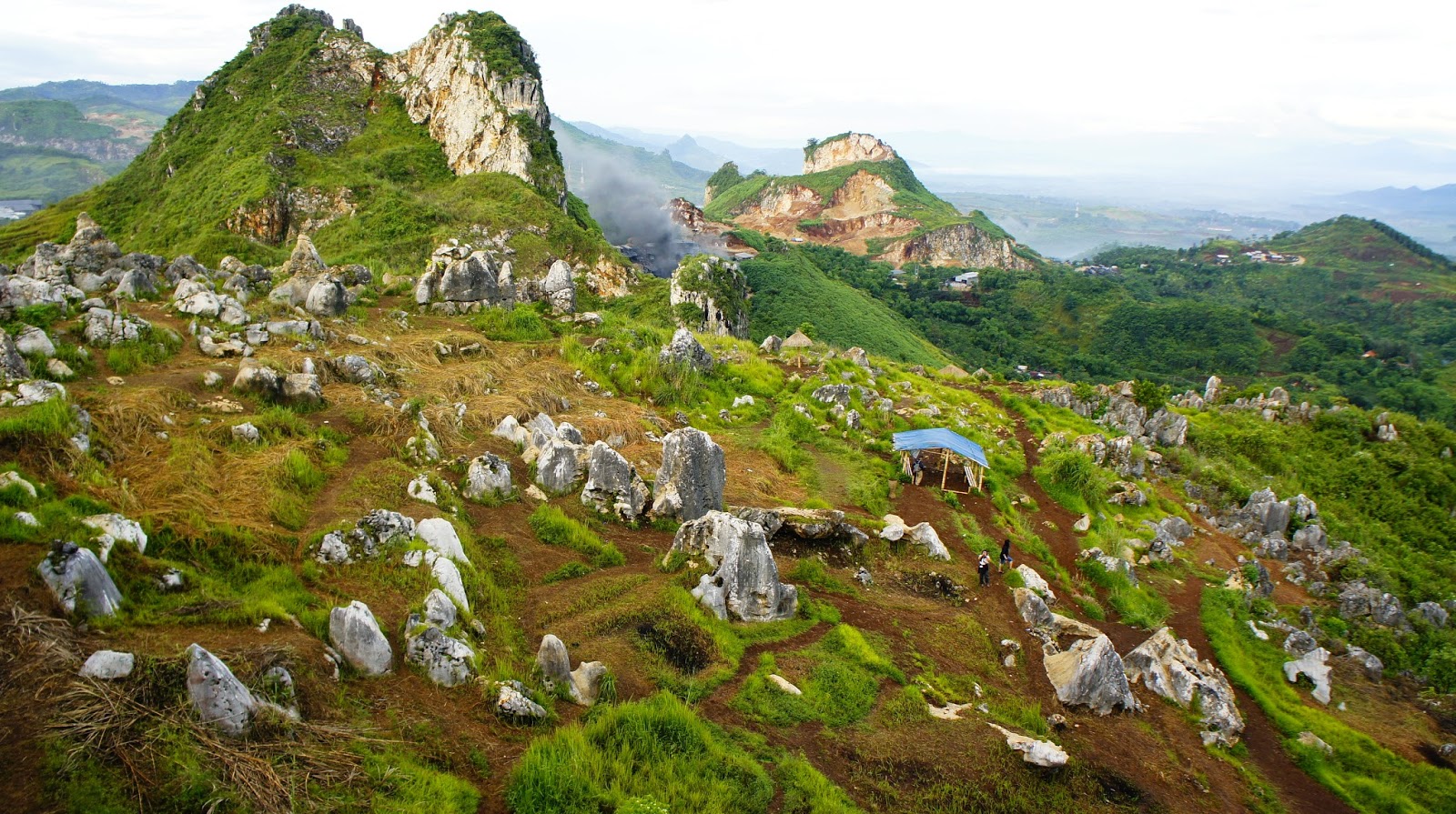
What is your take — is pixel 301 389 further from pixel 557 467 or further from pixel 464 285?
pixel 464 285

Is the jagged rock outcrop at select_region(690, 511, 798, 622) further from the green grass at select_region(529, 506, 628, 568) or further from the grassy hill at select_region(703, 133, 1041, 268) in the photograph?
the grassy hill at select_region(703, 133, 1041, 268)

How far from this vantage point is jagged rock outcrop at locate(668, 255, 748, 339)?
41.8 meters

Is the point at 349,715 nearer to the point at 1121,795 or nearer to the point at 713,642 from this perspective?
the point at 713,642

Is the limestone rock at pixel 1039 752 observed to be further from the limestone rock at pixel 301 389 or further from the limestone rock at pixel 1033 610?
the limestone rock at pixel 301 389

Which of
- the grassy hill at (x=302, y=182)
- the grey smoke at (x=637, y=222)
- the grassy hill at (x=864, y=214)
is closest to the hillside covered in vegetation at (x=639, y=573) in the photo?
the grassy hill at (x=302, y=182)

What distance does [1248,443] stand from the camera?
27.3 metres

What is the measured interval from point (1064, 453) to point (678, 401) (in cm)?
1149

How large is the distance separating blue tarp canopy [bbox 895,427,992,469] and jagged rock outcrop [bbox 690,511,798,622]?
895 cm

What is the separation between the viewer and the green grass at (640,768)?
508 centimetres

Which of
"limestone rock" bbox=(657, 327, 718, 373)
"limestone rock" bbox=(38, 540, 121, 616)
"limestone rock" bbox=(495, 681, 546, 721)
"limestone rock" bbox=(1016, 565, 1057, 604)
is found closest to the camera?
"limestone rock" bbox=(38, 540, 121, 616)

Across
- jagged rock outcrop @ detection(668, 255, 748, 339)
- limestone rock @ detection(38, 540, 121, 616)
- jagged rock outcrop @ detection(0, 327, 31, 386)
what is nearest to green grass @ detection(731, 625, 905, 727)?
limestone rock @ detection(38, 540, 121, 616)

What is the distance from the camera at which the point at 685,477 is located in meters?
11.4

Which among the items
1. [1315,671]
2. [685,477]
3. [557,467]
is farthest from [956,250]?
[557,467]

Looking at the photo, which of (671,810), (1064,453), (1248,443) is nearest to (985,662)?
(671,810)
